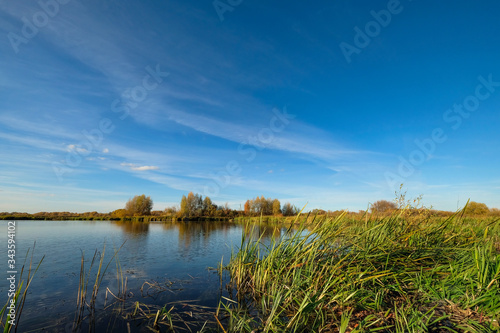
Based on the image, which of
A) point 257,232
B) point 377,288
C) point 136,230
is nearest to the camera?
point 377,288

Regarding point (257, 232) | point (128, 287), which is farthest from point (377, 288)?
point (128, 287)

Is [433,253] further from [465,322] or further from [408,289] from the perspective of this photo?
[465,322]

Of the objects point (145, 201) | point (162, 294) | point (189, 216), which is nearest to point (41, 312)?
point (162, 294)

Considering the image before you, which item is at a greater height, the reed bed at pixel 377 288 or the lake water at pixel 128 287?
the reed bed at pixel 377 288

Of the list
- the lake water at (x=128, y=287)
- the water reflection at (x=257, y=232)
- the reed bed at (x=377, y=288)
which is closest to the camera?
the reed bed at (x=377, y=288)

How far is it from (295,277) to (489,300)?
8.52ft

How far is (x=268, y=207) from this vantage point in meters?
79.9

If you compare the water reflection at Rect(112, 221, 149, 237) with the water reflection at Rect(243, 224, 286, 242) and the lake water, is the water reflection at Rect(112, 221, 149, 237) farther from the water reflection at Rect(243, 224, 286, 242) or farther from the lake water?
the water reflection at Rect(243, 224, 286, 242)

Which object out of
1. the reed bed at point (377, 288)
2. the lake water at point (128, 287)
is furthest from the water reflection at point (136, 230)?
the reed bed at point (377, 288)

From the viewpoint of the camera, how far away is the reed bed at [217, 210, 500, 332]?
3197mm

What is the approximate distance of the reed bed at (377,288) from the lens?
320 centimetres

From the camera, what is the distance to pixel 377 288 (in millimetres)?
4359

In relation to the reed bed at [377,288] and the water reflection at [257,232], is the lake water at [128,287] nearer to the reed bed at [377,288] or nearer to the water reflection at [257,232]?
the water reflection at [257,232]

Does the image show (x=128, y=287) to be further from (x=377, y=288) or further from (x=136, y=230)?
(x=136, y=230)
